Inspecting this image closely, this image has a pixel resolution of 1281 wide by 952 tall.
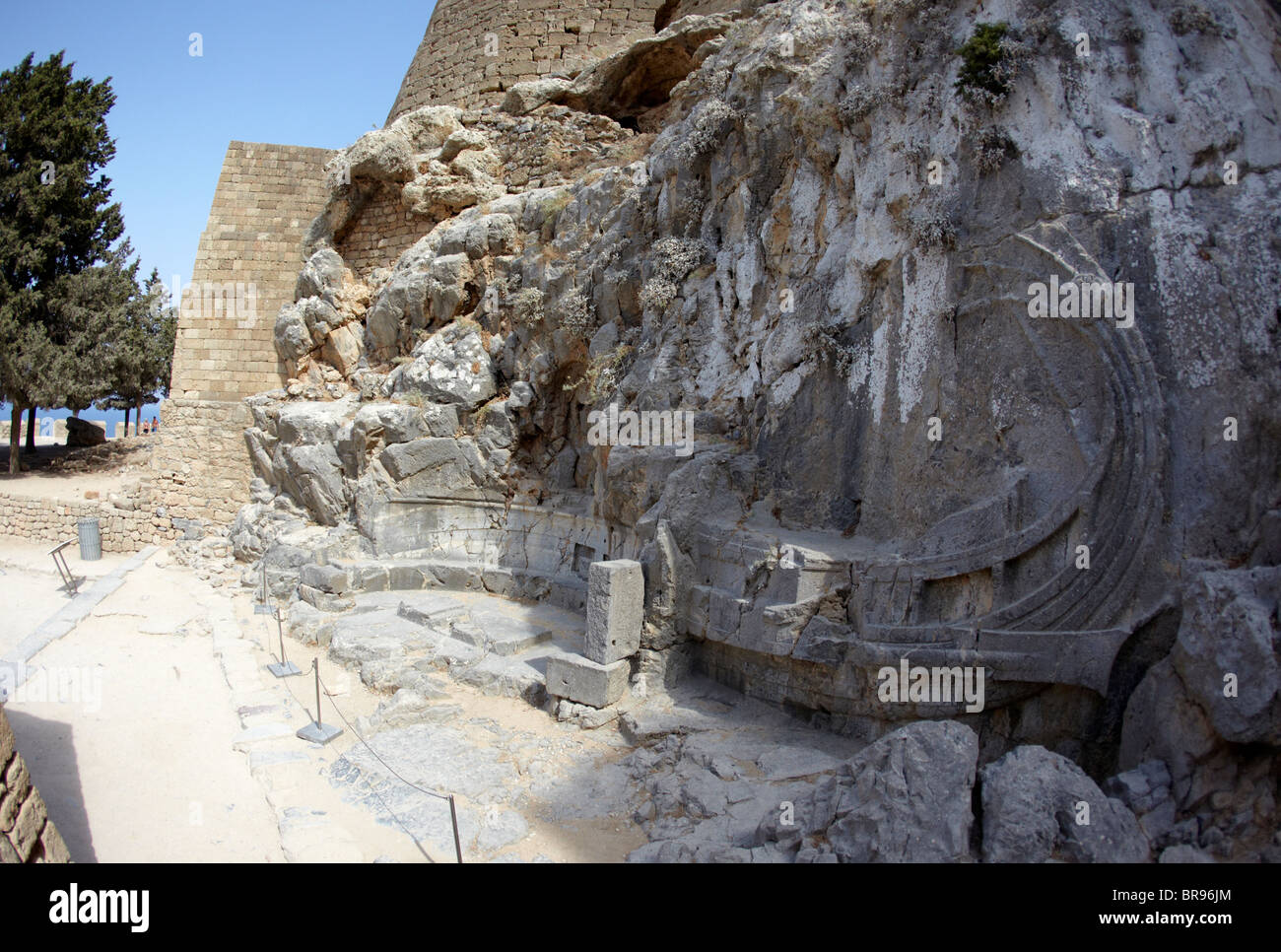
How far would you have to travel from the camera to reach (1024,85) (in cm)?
685

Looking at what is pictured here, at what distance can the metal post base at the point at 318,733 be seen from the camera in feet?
23.4

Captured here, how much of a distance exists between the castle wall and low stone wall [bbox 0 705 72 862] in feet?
49.3

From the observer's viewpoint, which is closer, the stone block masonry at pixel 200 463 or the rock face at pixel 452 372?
the rock face at pixel 452 372

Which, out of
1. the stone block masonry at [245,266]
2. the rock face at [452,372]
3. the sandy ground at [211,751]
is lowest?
the sandy ground at [211,751]

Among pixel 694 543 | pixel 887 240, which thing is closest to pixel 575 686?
pixel 694 543

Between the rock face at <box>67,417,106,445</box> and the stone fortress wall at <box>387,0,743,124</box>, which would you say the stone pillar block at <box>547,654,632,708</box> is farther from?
the rock face at <box>67,417,106,445</box>

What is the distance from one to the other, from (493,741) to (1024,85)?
748 cm

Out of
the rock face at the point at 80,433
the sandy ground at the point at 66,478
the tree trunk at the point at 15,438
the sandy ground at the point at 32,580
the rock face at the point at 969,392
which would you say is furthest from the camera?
the rock face at the point at 80,433

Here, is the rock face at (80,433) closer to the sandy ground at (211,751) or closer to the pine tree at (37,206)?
the pine tree at (37,206)

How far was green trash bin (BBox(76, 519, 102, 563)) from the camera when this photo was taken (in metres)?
15.5

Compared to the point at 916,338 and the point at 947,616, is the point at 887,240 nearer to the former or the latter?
the point at 916,338

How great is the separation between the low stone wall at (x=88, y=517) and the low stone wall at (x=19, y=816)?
1323 cm

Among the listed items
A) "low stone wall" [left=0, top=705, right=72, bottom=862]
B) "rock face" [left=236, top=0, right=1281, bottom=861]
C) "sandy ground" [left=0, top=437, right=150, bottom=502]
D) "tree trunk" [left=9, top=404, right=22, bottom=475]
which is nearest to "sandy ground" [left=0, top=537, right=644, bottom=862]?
"low stone wall" [left=0, top=705, right=72, bottom=862]

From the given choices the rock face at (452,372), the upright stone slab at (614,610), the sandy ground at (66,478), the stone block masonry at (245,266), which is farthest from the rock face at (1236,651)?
the sandy ground at (66,478)
